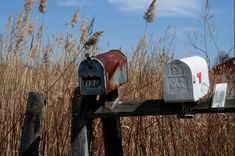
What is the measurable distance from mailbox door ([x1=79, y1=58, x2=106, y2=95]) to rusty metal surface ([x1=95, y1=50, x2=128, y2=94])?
0.03 m

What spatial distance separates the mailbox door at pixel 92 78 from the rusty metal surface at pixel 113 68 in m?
0.03

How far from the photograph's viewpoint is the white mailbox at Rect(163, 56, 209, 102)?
197 cm

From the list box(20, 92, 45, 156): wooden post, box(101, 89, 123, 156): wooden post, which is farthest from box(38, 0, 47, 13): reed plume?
box(101, 89, 123, 156): wooden post

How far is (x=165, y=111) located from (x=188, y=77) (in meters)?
0.20

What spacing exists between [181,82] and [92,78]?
454 millimetres

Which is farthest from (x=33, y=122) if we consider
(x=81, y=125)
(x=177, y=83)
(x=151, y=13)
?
(x=151, y=13)

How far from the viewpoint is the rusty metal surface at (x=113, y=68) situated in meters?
2.20

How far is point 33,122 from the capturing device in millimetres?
2553

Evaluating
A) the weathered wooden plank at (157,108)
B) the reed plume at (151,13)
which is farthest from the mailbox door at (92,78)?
the reed plume at (151,13)

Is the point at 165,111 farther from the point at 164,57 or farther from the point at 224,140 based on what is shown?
the point at 164,57

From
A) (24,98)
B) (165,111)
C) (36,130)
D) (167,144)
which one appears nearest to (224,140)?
(167,144)

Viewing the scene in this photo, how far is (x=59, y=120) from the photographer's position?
3.01 metres

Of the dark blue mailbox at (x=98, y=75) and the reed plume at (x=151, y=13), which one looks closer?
the dark blue mailbox at (x=98, y=75)

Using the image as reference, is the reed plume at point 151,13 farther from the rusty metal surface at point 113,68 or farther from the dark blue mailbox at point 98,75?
the dark blue mailbox at point 98,75
